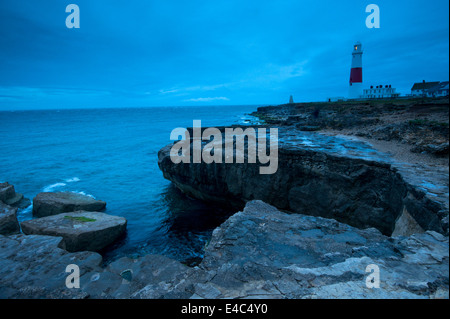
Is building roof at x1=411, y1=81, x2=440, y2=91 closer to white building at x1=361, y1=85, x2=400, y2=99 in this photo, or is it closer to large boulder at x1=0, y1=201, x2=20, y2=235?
white building at x1=361, y1=85, x2=400, y2=99

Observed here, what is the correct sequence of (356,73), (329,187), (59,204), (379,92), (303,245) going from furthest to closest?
(379,92) < (356,73) < (59,204) < (329,187) < (303,245)

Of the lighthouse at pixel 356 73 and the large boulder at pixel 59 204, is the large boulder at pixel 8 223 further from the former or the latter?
the lighthouse at pixel 356 73

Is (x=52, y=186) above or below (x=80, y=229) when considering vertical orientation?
above

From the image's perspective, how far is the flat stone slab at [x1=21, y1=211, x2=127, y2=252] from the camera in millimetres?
9891

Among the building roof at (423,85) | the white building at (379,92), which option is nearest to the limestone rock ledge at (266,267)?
the building roof at (423,85)

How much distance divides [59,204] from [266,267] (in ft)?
48.4

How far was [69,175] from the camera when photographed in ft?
81.3

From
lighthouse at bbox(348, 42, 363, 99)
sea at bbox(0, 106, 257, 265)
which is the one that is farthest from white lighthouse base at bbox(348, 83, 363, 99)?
sea at bbox(0, 106, 257, 265)

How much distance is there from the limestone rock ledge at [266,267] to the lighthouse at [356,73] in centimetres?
5511

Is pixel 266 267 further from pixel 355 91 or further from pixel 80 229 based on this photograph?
pixel 355 91

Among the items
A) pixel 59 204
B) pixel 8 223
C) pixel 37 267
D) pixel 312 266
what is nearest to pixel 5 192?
pixel 59 204

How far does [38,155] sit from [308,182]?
1569 inches

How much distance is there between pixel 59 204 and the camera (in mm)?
13617

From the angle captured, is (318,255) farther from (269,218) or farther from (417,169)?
(417,169)
